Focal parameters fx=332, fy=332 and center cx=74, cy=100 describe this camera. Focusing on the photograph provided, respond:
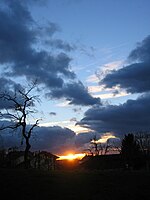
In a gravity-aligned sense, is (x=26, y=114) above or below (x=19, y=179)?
above

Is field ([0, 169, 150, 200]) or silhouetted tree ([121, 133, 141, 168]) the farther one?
silhouetted tree ([121, 133, 141, 168])

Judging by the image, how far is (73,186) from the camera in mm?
34406

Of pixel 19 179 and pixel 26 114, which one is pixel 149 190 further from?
pixel 26 114

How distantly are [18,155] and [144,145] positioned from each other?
4010cm

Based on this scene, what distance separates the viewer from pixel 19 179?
36094mm

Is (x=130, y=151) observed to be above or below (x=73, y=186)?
above

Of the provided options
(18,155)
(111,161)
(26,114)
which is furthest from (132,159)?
(18,155)

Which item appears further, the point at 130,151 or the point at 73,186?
the point at 130,151

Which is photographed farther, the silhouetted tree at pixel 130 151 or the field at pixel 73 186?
the silhouetted tree at pixel 130 151

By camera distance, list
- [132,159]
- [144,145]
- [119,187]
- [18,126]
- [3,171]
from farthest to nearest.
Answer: [144,145] → [132,159] → [18,126] → [3,171] → [119,187]

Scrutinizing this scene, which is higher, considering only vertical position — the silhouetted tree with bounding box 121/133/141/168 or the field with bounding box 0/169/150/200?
the silhouetted tree with bounding box 121/133/141/168

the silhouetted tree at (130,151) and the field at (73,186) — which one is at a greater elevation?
the silhouetted tree at (130,151)

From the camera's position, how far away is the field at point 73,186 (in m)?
30.8

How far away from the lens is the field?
3077 cm
